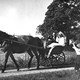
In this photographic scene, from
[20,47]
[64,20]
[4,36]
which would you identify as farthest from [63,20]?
[4,36]

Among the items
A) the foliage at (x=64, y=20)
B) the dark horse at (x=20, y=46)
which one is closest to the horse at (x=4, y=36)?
the dark horse at (x=20, y=46)

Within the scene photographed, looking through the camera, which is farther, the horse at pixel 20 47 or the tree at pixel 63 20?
the tree at pixel 63 20

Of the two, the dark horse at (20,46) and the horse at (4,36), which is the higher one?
the horse at (4,36)

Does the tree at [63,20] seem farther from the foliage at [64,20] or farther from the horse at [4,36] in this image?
the horse at [4,36]

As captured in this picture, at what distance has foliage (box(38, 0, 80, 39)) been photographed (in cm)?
4162

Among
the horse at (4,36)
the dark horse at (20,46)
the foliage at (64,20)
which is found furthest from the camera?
the foliage at (64,20)

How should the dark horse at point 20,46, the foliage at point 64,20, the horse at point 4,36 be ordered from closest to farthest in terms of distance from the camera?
the horse at point 4,36 → the dark horse at point 20,46 → the foliage at point 64,20

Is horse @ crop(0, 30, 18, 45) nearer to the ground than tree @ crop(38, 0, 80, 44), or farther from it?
nearer to the ground

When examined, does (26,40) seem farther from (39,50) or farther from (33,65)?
(33,65)

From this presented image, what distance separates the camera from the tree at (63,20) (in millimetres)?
41688

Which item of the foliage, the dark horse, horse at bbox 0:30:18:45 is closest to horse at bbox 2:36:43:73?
the dark horse

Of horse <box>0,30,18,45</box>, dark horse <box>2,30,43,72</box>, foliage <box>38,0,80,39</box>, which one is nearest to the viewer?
horse <box>0,30,18,45</box>

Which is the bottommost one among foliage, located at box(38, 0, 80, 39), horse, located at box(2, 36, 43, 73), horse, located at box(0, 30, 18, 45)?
horse, located at box(2, 36, 43, 73)

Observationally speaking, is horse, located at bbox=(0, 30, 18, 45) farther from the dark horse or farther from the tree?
the tree
